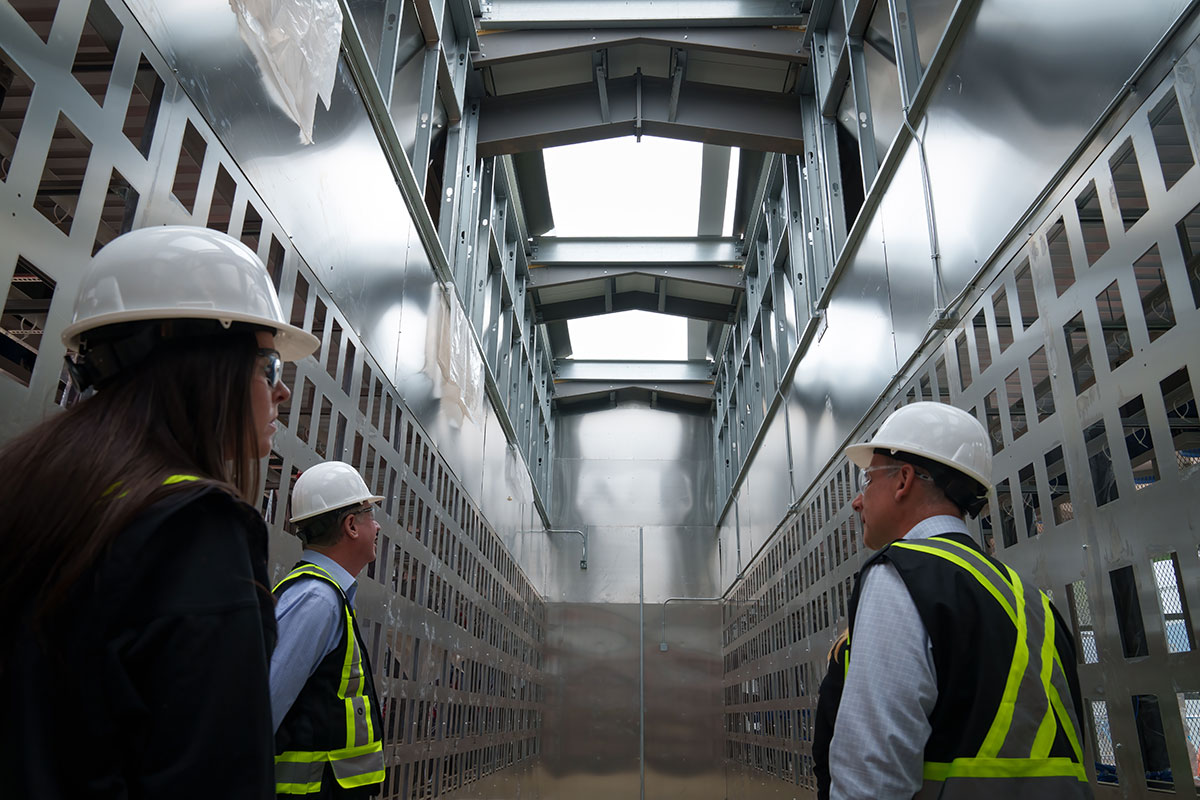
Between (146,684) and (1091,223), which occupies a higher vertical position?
(1091,223)

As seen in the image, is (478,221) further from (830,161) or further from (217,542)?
(217,542)

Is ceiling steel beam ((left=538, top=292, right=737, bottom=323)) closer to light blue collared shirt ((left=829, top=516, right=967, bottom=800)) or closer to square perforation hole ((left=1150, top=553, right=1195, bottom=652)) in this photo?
square perforation hole ((left=1150, top=553, right=1195, bottom=652))

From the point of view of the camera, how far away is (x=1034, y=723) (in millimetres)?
1884

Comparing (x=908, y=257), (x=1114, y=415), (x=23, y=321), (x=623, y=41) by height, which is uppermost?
(x=623, y=41)

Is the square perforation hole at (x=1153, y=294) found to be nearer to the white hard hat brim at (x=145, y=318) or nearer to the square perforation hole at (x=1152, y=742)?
the square perforation hole at (x=1152, y=742)

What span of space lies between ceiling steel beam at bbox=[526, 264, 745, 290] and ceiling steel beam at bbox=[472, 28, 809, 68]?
411 centimetres

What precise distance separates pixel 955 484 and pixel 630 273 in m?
10.1

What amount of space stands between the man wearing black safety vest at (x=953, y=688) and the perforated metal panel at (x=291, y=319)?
1.98 metres

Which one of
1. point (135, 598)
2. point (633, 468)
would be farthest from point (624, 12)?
point (135, 598)

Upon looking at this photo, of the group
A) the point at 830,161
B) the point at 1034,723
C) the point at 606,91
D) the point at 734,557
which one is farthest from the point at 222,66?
the point at 734,557

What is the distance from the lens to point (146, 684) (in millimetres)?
1007

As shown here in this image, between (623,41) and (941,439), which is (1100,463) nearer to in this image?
(941,439)

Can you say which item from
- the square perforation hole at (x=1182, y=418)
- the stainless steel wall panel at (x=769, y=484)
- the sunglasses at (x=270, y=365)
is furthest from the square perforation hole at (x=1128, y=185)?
the stainless steel wall panel at (x=769, y=484)

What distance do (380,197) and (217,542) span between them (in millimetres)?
4312
